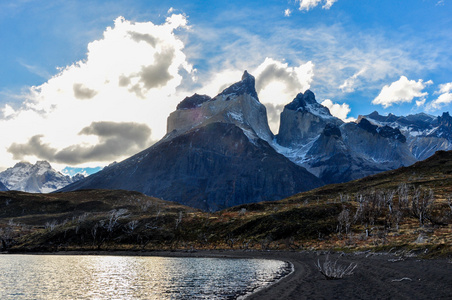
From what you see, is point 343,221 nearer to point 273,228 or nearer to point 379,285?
point 273,228

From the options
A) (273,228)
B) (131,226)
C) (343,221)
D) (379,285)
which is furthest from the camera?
(131,226)

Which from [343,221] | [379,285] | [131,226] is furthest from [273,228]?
[379,285]

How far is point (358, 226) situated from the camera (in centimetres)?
10662

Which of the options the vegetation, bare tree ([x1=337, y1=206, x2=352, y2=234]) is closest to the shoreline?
the vegetation

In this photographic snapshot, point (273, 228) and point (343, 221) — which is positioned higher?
point (343, 221)

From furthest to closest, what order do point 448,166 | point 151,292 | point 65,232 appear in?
point 448,166, point 65,232, point 151,292

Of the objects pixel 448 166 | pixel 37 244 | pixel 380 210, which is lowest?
pixel 37 244

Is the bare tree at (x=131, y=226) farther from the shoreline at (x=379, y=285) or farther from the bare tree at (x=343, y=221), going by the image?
the shoreline at (x=379, y=285)

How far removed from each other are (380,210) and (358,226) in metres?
13.9

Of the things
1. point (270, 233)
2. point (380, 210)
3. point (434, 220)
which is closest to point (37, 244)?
point (270, 233)

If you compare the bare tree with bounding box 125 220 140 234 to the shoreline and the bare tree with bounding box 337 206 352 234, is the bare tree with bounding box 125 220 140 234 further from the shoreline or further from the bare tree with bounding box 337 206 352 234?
→ the shoreline

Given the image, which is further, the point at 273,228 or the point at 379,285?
the point at 273,228

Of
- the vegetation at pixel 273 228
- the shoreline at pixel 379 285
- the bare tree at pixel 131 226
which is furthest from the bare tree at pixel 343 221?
the bare tree at pixel 131 226

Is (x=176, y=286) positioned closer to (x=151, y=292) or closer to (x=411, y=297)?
(x=151, y=292)
